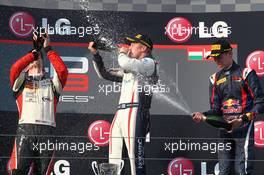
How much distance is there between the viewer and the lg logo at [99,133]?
24.6ft

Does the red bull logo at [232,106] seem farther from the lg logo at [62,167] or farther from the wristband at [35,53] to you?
the wristband at [35,53]

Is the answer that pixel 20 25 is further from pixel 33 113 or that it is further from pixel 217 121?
pixel 217 121

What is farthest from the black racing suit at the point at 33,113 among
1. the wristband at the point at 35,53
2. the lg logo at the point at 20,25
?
the lg logo at the point at 20,25

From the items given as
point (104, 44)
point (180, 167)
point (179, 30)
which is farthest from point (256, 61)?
point (104, 44)

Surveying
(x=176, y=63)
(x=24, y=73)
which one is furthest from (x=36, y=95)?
(x=176, y=63)

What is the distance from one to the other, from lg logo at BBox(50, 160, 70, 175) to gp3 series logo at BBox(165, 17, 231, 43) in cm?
150

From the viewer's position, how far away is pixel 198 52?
25.0ft

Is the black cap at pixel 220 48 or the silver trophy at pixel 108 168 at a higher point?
the black cap at pixel 220 48

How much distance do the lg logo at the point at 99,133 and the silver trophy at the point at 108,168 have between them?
19cm

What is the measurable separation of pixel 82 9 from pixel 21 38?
0.62 meters

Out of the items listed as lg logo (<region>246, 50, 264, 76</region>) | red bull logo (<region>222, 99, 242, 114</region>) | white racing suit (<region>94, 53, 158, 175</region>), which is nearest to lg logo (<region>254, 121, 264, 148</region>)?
red bull logo (<region>222, 99, 242, 114</region>)

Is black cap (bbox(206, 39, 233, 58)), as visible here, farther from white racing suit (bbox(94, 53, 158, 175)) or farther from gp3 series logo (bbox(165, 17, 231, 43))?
white racing suit (bbox(94, 53, 158, 175))

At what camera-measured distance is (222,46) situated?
24.9ft

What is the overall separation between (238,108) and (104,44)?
1.36m
